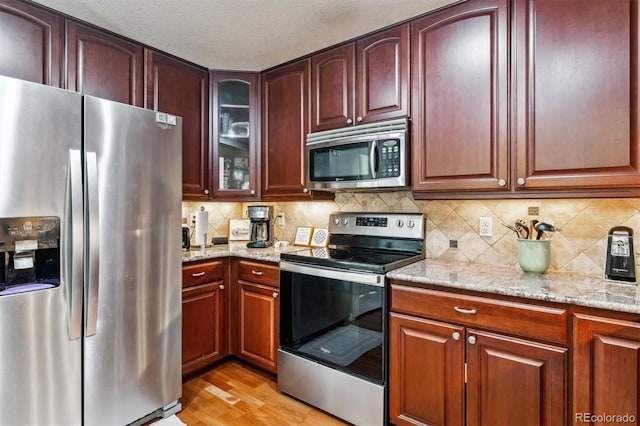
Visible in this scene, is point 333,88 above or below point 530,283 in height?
above

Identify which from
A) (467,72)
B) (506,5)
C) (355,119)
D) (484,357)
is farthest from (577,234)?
(355,119)

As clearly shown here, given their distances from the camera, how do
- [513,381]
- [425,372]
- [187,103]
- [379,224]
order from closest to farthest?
[513,381] → [425,372] → [379,224] → [187,103]

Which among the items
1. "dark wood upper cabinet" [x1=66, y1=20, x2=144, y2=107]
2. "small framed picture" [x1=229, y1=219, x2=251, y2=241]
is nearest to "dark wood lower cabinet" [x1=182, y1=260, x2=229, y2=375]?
"small framed picture" [x1=229, y1=219, x2=251, y2=241]

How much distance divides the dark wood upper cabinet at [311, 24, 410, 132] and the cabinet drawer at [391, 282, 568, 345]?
3.38ft

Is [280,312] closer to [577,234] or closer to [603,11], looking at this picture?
[577,234]

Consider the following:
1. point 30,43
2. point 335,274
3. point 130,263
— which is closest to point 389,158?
point 335,274

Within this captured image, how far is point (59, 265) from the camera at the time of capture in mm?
1558

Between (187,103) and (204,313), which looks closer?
(204,313)

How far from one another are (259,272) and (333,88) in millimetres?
1337

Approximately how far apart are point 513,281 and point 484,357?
36cm

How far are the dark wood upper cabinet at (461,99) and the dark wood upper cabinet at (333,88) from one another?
0.43m

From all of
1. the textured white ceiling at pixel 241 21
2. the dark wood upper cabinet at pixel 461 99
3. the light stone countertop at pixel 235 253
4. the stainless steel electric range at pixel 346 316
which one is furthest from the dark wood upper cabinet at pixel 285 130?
the dark wood upper cabinet at pixel 461 99

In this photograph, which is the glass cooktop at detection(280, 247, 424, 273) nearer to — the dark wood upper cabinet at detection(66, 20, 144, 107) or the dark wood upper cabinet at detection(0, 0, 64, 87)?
the dark wood upper cabinet at detection(66, 20, 144, 107)

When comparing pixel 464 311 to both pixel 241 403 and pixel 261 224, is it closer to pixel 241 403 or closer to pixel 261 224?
pixel 241 403
